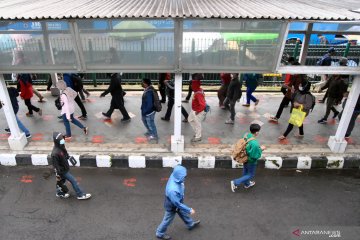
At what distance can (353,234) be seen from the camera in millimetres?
4914

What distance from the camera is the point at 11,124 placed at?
6.59 m

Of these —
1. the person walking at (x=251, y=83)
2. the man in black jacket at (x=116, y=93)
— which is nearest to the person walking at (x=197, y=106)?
the man in black jacket at (x=116, y=93)

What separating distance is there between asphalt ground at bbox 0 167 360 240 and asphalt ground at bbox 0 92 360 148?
3.25 feet

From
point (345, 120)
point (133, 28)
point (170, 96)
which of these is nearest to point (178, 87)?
point (133, 28)

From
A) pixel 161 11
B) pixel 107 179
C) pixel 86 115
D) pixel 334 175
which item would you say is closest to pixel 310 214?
pixel 334 175

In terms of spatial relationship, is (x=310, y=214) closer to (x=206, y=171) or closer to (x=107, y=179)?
(x=206, y=171)

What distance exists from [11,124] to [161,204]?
12.4 ft

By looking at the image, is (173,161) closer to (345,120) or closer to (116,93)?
(116,93)

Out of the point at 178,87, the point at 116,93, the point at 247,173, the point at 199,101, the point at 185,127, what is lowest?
the point at 185,127

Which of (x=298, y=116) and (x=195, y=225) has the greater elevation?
(x=298, y=116)

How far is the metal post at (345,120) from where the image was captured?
620 cm

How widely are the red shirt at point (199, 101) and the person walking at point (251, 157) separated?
1.45 m

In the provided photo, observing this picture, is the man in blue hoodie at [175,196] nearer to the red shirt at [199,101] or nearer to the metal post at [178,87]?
the metal post at [178,87]

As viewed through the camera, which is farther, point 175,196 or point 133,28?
point 133,28
